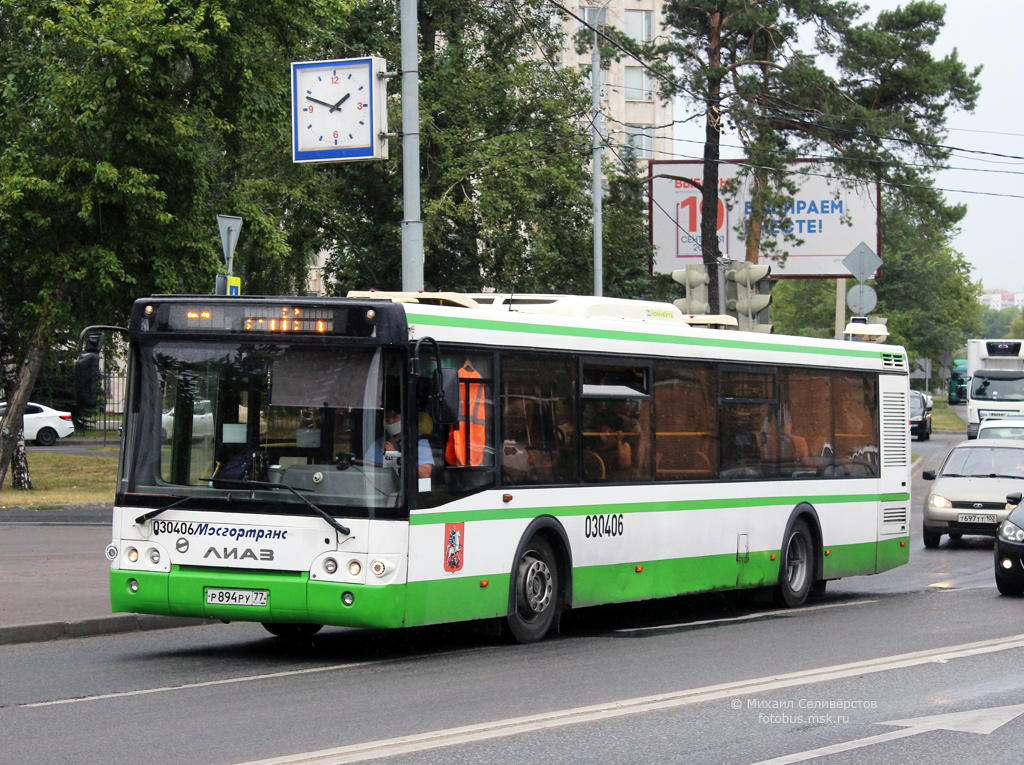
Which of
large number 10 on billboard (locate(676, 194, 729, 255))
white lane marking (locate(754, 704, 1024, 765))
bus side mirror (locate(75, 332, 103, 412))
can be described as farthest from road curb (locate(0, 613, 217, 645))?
large number 10 on billboard (locate(676, 194, 729, 255))

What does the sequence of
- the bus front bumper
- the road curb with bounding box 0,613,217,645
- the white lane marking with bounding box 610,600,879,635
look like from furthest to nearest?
1. the white lane marking with bounding box 610,600,879,635
2. the road curb with bounding box 0,613,217,645
3. the bus front bumper

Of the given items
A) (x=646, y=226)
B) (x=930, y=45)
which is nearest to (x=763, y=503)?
(x=930, y=45)

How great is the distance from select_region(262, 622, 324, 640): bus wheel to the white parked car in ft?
136

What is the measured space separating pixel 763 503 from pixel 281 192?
72.6ft

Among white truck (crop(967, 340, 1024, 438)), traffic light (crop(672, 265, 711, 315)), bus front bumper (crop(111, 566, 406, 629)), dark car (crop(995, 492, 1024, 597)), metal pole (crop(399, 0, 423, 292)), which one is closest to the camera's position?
bus front bumper (crop(111, 566, 406, 629))

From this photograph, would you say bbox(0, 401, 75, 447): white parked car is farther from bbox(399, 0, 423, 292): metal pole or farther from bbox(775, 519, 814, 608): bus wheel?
bbox(775, 519, 814, 608): bus wheel

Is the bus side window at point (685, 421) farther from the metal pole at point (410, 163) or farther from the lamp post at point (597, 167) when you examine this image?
the lamp post at point (597, 167)

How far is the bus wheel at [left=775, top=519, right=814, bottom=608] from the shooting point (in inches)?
575

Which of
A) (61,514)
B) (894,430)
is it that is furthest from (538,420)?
(61,514)

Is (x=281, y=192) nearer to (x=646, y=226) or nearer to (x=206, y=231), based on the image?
(x=206, y=231)

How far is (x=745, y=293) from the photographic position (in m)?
24.8

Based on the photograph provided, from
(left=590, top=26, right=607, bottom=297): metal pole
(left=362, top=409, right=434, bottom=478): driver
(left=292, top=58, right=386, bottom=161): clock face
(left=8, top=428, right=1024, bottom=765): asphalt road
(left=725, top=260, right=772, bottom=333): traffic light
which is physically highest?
(left=590, top=26, right=607, bottom=297): metal pole

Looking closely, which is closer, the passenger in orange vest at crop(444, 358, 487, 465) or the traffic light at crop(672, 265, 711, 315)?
the passenger in orange vest at crop(444, 358, 487, 465)

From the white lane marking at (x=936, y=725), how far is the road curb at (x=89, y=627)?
21.2 ft
